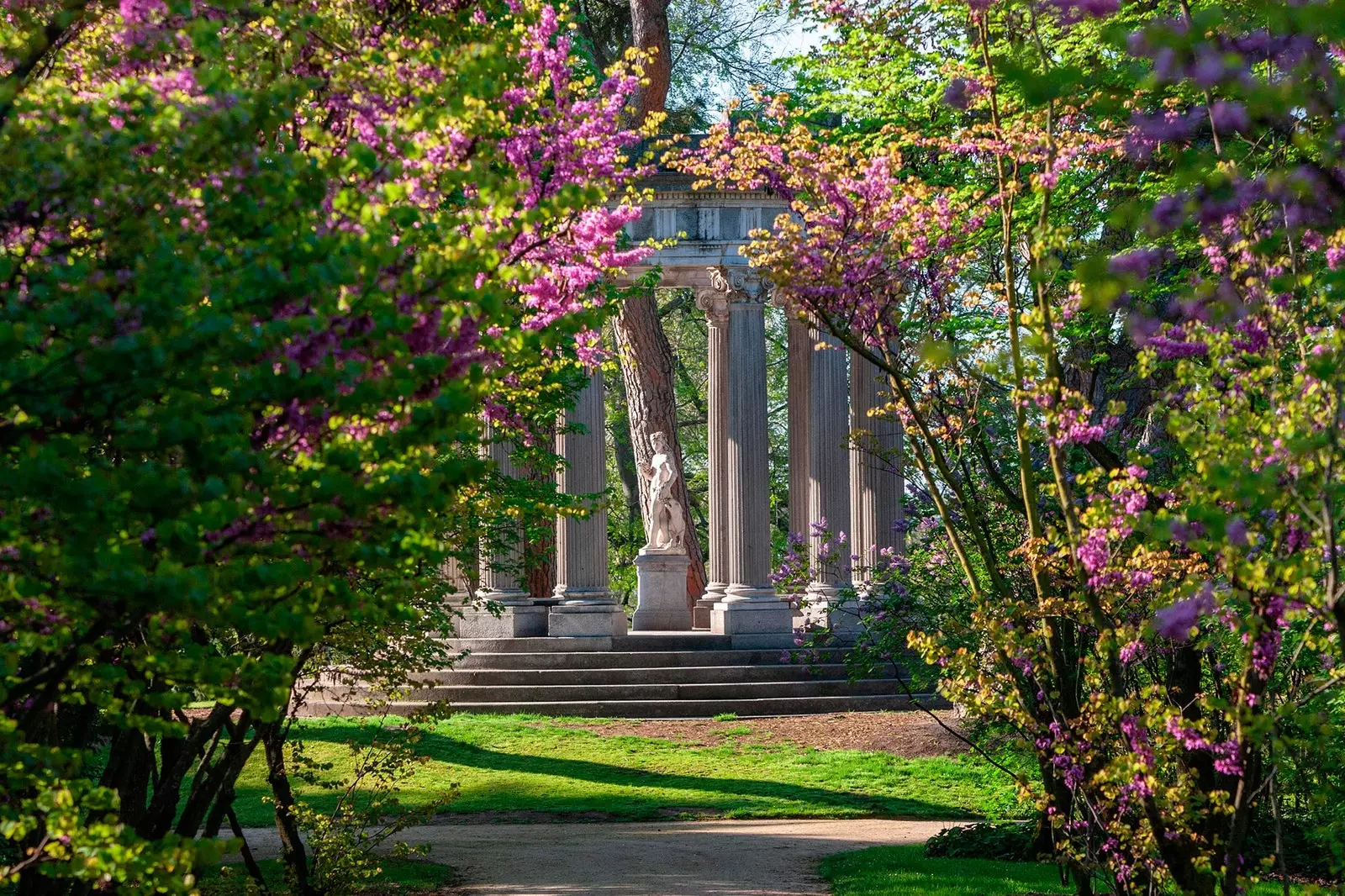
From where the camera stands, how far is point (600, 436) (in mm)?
34844

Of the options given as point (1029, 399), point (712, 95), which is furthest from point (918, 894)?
point (712, 95)

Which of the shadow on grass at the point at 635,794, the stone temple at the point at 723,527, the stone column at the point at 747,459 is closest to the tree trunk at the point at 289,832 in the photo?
the shadow on grass at the point at 635,794

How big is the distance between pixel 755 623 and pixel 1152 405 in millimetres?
24405

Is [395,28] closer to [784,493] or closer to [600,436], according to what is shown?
[600,436]

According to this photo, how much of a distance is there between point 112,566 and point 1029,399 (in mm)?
6057

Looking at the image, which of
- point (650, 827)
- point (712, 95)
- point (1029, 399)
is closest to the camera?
point (1029, 399)

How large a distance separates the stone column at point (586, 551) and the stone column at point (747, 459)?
2835mm

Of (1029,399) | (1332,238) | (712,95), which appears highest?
(712,95)

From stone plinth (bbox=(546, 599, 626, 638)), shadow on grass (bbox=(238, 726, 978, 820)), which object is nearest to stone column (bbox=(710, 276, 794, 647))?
stone plinth (bbox=(546, 599, 626, 638))

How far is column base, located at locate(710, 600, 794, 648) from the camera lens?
3403cm

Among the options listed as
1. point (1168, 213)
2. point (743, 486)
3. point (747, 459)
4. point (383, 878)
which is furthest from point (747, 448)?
point (1168, 213)

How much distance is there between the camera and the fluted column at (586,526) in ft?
113

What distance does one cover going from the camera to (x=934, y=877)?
14.4m

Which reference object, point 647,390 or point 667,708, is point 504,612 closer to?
point 667,708
